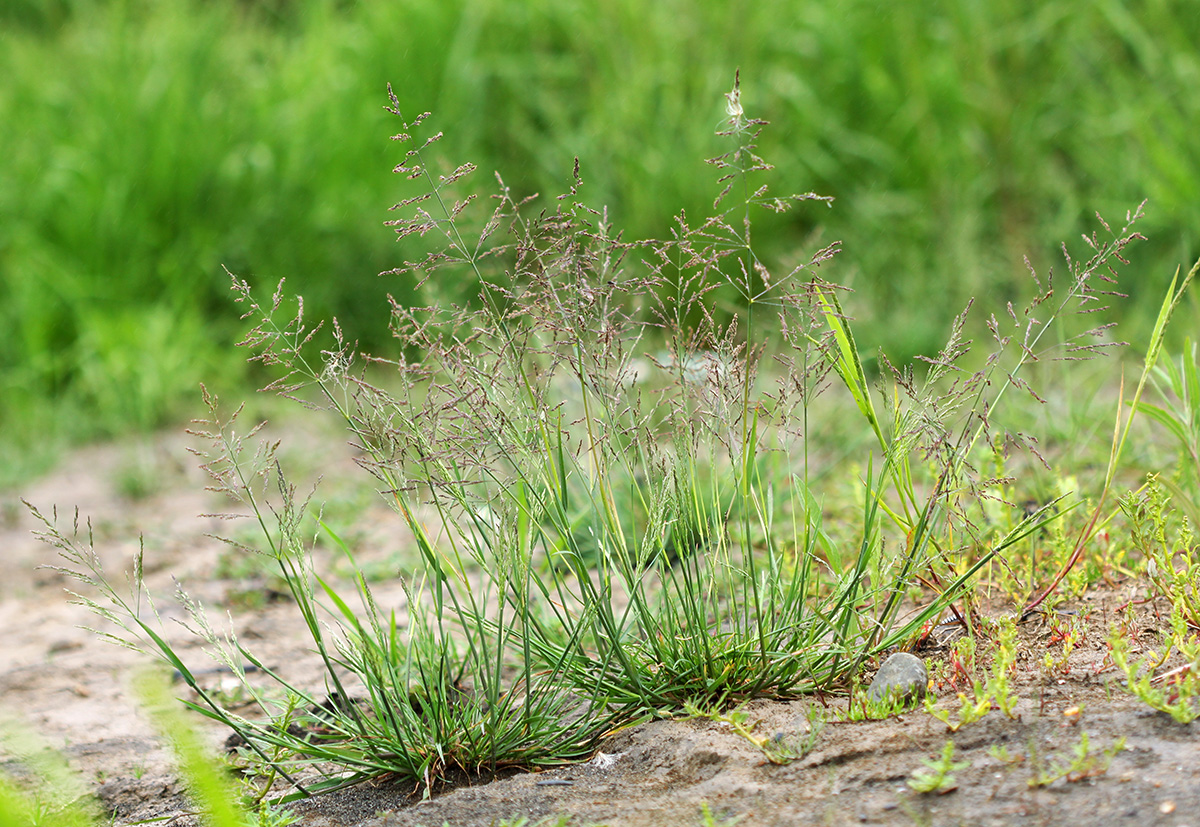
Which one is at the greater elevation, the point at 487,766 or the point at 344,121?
the point at 344,121

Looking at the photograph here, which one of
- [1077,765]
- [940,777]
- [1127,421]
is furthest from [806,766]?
[1127,421]

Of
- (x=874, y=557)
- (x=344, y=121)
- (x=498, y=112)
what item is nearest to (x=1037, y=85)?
(x=498, y=112)

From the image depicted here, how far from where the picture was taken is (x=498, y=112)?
5.58 metres

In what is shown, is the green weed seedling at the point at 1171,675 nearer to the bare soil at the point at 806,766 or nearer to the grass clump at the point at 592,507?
the bare soil at the point at 806,766

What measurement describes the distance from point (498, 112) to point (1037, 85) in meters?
2.70

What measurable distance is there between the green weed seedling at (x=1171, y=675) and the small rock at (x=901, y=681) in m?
0.26

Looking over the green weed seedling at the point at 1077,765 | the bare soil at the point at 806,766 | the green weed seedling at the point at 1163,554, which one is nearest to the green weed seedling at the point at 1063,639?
the bare soil at the point at 806,766

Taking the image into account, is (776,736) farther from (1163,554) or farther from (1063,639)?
(1163,554)

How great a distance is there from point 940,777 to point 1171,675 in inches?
16.1

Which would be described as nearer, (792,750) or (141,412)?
(792,750)

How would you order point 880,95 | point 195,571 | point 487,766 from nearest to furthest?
point 487,766 → point 195,571 → point 880,95

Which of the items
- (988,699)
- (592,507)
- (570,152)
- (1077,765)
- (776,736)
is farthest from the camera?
(570,152)

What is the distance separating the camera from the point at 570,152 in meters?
5.05

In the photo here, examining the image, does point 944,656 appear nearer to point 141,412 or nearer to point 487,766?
point 487,766
